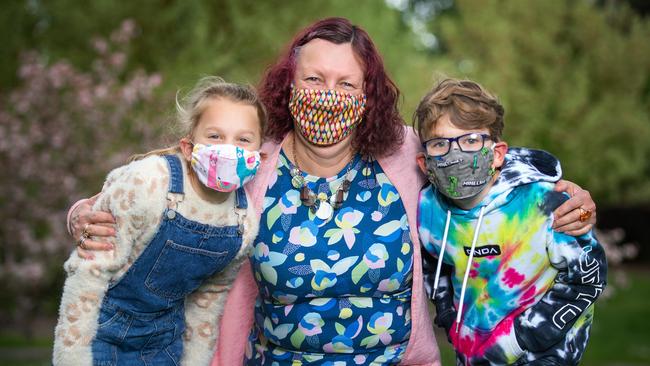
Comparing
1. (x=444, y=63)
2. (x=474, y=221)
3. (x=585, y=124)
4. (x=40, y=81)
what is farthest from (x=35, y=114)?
(x=585, y=124)

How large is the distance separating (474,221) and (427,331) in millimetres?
549

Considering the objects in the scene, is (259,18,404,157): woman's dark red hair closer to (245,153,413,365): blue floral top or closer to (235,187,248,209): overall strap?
(245,153,413,365): blue floral top

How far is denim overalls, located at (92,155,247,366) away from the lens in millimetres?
3066

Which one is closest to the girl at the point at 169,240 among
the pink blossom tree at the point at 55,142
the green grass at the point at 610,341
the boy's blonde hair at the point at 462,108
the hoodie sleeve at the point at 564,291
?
the boy's blonde hair at the point at 462,108

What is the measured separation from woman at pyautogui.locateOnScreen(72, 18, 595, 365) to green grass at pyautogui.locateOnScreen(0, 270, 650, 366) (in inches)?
136

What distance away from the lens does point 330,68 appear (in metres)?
3.42

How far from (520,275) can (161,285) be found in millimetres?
1390

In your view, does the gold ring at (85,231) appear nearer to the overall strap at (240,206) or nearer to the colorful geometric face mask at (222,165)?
the colorful geometric face mask at (222,165)

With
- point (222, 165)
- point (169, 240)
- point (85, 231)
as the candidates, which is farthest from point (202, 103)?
point (85, 231)

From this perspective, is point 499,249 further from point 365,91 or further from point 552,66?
point 552,66

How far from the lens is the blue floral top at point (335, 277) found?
333cm

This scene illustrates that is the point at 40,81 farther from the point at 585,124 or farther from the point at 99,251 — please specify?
the point at 585,124

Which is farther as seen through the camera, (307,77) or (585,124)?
(585,124)

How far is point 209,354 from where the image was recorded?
11.2 ft
